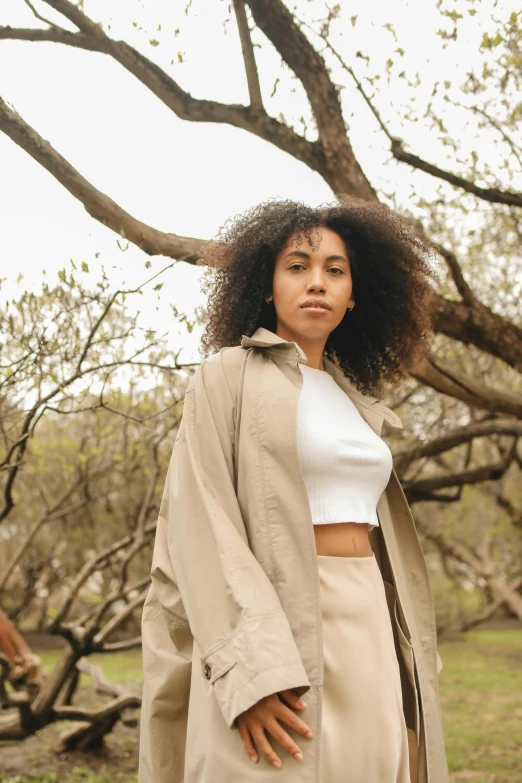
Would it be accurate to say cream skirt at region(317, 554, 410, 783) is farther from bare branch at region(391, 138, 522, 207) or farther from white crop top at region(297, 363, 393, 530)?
bare branch at region(391, 138, 522, 207)

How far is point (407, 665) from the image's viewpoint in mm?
2203

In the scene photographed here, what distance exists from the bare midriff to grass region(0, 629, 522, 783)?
4804 millimetres

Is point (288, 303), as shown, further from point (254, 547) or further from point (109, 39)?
point (109, 39)

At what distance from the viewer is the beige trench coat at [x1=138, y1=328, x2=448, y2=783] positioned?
1.64 metres

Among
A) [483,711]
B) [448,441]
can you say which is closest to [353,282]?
[448,441]

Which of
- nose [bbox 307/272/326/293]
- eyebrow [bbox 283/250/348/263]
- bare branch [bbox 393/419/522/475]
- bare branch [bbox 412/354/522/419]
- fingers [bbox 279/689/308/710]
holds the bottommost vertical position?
fingers [bbox 279/689/308/710]

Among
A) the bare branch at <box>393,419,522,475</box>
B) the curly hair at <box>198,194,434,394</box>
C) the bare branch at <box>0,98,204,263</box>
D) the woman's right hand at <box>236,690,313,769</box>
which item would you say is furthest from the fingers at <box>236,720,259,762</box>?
the bare branch at <box>393,419,522,475</box>

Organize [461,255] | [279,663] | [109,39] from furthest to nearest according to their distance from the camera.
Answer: [461,255] → [109,39] → [279,663]

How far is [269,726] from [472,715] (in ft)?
27.6

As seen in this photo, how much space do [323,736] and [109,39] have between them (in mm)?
3525

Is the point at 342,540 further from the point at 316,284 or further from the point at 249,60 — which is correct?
the point at 249,60

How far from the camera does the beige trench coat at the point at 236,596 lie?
164cm

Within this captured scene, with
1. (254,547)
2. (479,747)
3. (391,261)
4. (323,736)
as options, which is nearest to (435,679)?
(323,736)

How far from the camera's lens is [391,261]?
2826 millimetres
